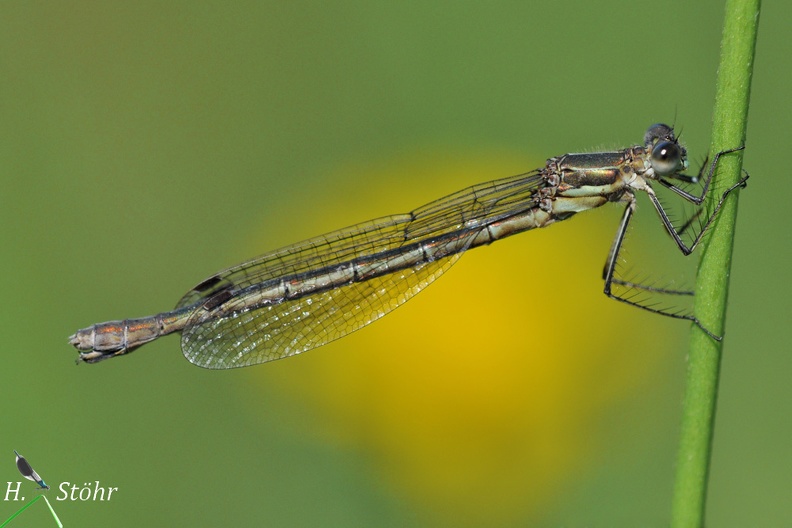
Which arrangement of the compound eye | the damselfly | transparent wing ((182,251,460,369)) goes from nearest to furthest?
1. the compound eye
2. the damselfly
3. transparent wing ((182,251,460,369))

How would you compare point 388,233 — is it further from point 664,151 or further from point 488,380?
point 664,151

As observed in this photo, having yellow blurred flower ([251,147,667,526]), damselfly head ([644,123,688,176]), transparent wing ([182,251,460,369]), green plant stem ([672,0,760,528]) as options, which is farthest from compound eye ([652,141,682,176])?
green plant stem ([672,0,760,528])

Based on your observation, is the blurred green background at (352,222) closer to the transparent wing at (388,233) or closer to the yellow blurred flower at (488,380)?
the yellow blurred flower at (488,380)

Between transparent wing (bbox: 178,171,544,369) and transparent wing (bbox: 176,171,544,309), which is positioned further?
transparent wing (bbox: 176,171,544,309)

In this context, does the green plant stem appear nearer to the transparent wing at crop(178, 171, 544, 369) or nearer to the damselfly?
the damselfly

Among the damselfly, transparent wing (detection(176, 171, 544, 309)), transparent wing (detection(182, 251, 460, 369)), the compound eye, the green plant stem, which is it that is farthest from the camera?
transparent wing (detection(176, 171, 544, 309))

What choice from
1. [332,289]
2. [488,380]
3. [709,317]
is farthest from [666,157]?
[709,317]

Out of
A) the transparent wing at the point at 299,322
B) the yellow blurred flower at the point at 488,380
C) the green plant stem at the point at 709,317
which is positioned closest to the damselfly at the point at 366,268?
the transparent wing at the point at 299,322

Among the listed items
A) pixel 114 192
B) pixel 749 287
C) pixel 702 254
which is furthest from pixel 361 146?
pixel 702 254
